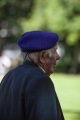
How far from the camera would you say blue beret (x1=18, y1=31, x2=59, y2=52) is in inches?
121

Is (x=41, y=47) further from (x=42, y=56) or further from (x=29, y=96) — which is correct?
(x=29, y=96)

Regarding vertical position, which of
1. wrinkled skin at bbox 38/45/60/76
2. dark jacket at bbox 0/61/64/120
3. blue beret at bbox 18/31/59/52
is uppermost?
blue beret at bbox 18/31/59/52

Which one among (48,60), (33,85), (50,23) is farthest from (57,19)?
(33,85)

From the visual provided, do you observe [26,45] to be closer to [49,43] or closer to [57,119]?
[49,43]

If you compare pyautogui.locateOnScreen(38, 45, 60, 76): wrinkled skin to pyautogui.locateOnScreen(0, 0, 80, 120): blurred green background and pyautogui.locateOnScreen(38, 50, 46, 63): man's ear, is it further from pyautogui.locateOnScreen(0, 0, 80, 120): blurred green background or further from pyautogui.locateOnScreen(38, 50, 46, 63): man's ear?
pyautogui.locateOnScreen(0, 0, 80, 120): blurred green background

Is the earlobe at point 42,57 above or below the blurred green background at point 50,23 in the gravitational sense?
below

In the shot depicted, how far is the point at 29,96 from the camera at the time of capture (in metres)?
2.92

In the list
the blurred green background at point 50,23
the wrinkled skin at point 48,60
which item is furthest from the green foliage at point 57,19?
the wrinkled skin at point 48,60

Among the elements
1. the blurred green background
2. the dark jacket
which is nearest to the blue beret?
the dark jacket

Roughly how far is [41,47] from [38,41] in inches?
1.6

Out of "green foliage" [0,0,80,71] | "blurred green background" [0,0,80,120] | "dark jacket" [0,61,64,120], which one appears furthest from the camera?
"green foliage" [0,0,80,71]

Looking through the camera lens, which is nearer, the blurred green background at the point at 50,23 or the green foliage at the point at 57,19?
the blurred green background at the point at 50,23

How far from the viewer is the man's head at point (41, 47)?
121 inches

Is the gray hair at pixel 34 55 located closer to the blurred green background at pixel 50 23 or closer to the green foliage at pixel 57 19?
the blurred green background at pixel 50 23
